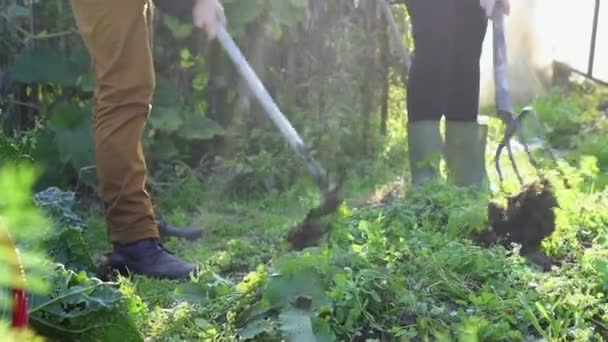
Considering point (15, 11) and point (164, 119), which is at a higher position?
point (15, 11)

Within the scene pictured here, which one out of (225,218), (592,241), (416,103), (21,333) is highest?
(21,333)

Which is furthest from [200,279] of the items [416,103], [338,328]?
[416,103]

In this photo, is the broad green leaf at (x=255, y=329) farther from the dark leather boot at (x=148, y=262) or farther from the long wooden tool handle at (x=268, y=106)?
the long wooden tool handle at (x=268, y=106)

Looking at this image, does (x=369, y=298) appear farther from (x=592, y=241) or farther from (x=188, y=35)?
(x=188, y=35)

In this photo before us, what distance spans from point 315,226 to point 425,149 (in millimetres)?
765

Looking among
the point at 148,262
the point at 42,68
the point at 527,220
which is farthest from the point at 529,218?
the point at 42,68

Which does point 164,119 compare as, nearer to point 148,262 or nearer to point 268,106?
point 268,106

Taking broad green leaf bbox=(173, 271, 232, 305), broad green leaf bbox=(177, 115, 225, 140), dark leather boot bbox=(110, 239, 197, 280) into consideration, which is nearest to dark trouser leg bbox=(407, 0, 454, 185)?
dark leather boot bbox=(110, 239, 197, 280)

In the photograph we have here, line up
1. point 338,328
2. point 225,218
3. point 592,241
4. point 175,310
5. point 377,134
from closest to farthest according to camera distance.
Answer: point 338,328, point 175,310, point 592,241, point 225,218, point 377,134

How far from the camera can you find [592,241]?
9.03 feet

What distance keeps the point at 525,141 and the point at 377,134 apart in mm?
1373

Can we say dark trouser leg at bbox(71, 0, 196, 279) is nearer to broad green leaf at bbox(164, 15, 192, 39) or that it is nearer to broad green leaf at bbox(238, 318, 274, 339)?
broad green leaf at bbox(238, 318, 274, 339)

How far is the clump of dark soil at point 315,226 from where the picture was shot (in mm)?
2787

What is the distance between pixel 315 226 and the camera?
2.81m
